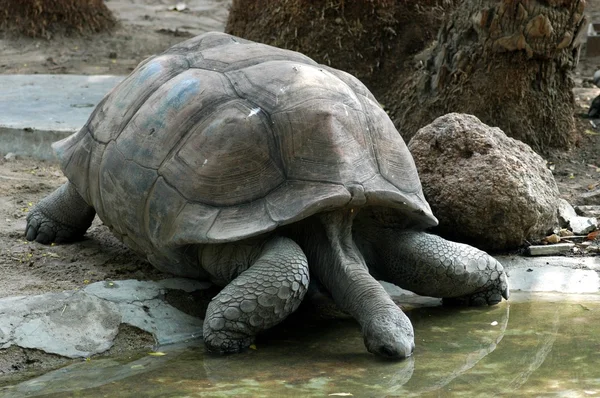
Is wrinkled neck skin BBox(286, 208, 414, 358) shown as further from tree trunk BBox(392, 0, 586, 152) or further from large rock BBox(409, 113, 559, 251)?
tree trunk BBox(392, 0, 586, 152)

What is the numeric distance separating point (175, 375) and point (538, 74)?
372 cm

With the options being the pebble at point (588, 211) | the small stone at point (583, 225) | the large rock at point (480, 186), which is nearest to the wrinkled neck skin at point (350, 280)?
the large rock at point (480, 186)

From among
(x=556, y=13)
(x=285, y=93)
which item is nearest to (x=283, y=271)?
(x=285, y=93)

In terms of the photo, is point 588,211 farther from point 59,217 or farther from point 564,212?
point 59,217

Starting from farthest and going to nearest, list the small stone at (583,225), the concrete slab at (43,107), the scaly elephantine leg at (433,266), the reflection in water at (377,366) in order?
1. the concrete slab at (43,107)
2. the small stone at (583,225)
3. the scaly elephantine leg at (433,266)
4. the reflection in water at (377,366)

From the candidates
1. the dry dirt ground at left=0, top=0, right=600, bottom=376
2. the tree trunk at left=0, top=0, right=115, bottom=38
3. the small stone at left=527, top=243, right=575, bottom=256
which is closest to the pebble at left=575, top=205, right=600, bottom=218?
the dry dirt ground at left=0, top=0, right=600, bottom=376

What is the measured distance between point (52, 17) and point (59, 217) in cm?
666

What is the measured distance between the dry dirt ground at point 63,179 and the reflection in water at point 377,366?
2.57ft

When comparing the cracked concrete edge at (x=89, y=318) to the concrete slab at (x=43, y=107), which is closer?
the cracked concrete edge at (x=89, y=318)

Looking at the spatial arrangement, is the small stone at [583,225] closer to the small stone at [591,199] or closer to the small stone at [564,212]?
the small stone at [564,212]

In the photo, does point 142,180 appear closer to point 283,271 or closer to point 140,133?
point 140,133

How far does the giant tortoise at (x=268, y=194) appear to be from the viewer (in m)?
3.82

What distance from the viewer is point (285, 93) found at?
13.4ft

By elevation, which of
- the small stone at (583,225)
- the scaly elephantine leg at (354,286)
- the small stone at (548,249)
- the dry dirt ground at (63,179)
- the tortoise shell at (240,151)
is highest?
the tortoise shell at (240,151)
